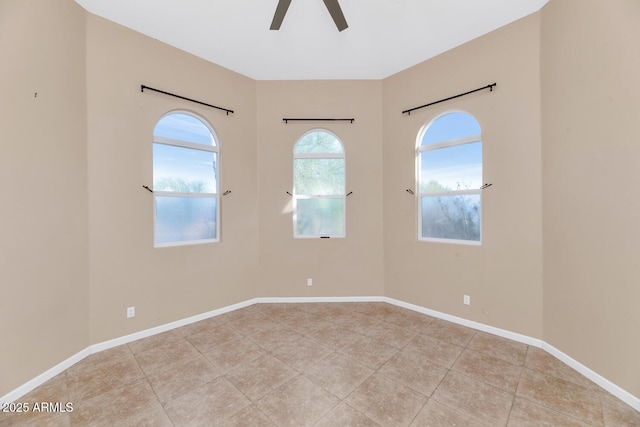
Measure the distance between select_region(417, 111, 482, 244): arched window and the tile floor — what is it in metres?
1.14

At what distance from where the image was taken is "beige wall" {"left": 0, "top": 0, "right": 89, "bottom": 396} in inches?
68.7

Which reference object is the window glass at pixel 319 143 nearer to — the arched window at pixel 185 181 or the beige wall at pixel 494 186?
the beige wall at pixel 494 186

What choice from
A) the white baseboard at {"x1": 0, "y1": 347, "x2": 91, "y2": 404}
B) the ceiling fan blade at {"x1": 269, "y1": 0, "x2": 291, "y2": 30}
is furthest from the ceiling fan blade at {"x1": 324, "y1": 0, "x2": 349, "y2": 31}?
the white baseboard at {"x1": 0, "y1": 347, "x2": 91, "y2": 404}

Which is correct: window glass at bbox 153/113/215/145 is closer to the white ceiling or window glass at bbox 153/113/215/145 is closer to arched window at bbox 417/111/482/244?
the white ceiling

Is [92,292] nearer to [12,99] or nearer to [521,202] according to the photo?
[12,99]

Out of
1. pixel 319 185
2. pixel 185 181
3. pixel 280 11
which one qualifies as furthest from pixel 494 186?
pixel 185 181

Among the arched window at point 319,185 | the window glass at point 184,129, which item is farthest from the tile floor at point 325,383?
the window glass at point 184,129

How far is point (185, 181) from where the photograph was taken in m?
3.00

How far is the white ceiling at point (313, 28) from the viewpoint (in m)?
2.30

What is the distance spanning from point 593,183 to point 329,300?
2.93m

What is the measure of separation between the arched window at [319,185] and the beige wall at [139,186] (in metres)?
0.89

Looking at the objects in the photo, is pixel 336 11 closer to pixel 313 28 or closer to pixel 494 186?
pixel 313 28

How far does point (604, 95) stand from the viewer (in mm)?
1854

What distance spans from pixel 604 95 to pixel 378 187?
2.19 metres
